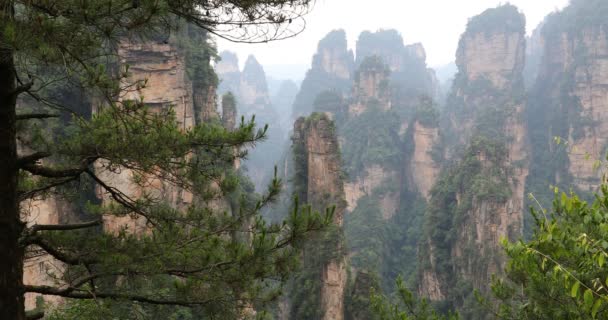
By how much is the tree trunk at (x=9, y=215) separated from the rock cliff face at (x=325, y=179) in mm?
13793

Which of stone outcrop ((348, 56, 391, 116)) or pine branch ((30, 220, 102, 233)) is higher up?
stone outcrop ((348, 56, 391, 116))

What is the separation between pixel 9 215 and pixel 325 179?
1560cm

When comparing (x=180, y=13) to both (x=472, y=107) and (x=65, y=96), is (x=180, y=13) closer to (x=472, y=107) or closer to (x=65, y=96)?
(x=65, y=96)

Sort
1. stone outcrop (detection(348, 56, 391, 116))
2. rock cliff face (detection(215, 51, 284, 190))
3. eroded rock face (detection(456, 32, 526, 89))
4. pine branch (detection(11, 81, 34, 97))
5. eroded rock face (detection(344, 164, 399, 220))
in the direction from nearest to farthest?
pine branch (detection(11, 81, 34, 97)) < eroded rock face (detection(344, 164, 399, 220)) < stone outcrop (detection(348, 56, 391, 116)) < eroded rock face (detection(456, 32, 526, 89)) < rock cliff face (detection(215, 51, 284, 190))

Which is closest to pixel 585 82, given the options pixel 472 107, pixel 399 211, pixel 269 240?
pixel 472 107

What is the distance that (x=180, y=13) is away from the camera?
378cm

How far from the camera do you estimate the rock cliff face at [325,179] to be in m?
16.7

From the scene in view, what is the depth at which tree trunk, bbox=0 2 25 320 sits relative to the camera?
349 cm

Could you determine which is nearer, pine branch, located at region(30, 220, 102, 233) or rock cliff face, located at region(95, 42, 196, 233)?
→ pine branch, located at region(30, 220, 102, 233)

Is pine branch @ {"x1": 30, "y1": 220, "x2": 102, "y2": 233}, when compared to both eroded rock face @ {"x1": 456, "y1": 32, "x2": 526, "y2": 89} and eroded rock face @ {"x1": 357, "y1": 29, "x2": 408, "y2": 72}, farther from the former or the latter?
eroded rock face @ {"x1": 357, "y1": 29, "x2": 408, "y2": 72}

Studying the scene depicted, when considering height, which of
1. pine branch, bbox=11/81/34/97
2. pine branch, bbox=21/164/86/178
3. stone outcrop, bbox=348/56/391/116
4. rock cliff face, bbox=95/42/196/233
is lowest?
pine branch, bbox=21/164/86/178

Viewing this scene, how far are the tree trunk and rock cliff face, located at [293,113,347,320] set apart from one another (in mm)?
13793

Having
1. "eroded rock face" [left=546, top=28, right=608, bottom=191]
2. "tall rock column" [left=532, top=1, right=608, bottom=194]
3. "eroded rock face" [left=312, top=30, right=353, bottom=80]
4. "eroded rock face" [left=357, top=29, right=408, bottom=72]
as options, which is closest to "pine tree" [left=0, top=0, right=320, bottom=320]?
"tall rock column" [left=532, top=1, right=608, bottom=194]

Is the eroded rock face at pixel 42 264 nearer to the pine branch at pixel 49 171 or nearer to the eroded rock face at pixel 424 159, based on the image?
the pine branch at pixel 49 171
